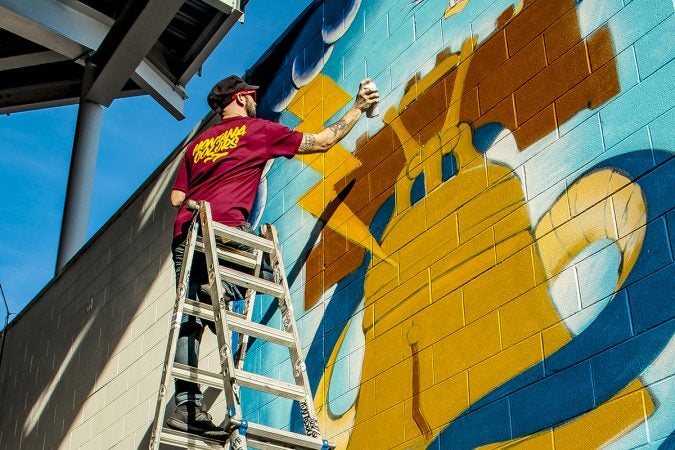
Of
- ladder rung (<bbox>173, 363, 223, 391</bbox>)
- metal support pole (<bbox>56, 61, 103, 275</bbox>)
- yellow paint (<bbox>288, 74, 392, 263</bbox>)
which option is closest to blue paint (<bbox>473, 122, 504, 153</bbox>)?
yellow paint (<bbox>288, 74, 392, 263</bbox>)

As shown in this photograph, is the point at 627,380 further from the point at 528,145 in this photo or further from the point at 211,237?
the point at 211,237

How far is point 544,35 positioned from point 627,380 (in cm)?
199

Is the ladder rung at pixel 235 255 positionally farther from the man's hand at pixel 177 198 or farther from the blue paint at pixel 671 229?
the blue paint at pixel 671 229

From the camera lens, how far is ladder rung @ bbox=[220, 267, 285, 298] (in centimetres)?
543

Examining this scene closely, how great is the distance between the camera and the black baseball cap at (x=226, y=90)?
6840 mm

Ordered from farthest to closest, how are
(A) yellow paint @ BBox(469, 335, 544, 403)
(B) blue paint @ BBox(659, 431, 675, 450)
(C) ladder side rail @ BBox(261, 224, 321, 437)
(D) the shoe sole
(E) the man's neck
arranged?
(E) the man's neck, (D) the shoe sole, (C) ladder side rail @ BBox(261, 224, 321, 437), (A) yellow paint @ BBox(469, 335, 544, 403), (B) blue paint @ BBox(659, 431, 675, 450)

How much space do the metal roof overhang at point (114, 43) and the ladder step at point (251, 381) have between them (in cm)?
584

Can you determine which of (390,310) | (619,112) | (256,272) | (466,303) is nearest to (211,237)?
(256,272)

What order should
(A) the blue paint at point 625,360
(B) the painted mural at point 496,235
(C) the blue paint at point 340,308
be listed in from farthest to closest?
(C) the blue paint at point 340,308 → (B) the painted mural at point 496,235 → (A) the blue paint at point 625,360

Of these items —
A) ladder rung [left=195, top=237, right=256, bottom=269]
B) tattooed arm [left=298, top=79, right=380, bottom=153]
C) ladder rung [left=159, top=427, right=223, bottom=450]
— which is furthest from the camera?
tattooed arm [left=298, top=79, right=380, bottom=153]

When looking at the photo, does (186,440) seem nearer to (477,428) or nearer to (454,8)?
(477,428)

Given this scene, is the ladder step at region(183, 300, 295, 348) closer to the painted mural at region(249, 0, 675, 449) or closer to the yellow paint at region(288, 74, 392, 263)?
the painted mural at region(249, 0, 675, 449)

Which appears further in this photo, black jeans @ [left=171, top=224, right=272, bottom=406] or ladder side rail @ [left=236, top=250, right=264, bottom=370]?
ladder side rail @ [left=236, top=250, right=264, bottom=370]

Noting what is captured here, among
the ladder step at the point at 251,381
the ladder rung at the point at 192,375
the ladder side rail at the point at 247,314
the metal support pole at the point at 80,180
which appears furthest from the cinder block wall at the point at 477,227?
the metal support pole at the point at 80,180
